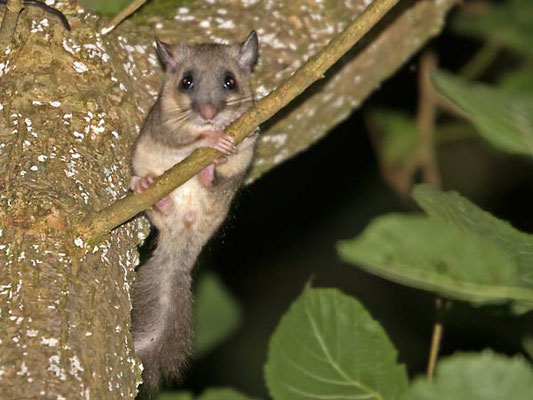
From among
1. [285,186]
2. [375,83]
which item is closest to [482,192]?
[285,186]

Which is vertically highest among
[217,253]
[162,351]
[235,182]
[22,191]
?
[22,191]

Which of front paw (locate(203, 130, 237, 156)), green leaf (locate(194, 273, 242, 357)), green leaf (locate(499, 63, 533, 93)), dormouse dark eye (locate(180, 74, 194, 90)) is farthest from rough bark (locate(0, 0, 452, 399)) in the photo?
green leaf (locate(499, 63, 533, 93))

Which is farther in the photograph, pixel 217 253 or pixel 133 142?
pixel 217 253

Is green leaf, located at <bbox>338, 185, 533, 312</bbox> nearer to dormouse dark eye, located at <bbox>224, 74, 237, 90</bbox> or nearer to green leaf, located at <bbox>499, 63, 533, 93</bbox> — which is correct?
dormouse dark eye, located at <bbox>224, 74, 237, 90</bbox>

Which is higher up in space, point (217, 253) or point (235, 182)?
point (235, 182)

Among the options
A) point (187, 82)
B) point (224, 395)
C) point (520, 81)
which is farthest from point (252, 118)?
point (520, 81)

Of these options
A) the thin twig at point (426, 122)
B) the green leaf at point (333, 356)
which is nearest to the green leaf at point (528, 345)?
the green leaf at point (333, 356)

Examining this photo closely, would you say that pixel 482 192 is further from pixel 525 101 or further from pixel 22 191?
pixel 525 101
